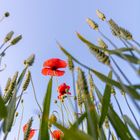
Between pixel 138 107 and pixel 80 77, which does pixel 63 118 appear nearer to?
pixel 80 77

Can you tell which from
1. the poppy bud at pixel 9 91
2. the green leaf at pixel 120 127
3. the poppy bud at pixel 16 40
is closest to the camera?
the green leaf at pixel 120 127

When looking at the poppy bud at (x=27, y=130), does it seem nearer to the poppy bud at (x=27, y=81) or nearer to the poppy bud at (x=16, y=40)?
the poppy bud at (x=27, y=81)

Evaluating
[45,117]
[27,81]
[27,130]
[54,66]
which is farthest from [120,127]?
[54,66]

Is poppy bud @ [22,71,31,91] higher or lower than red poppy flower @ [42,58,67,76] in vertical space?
lower

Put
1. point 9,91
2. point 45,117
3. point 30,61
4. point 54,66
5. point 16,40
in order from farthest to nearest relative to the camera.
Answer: point 54,66
point 16,40
point 30,61
point 9,91
point 45,117

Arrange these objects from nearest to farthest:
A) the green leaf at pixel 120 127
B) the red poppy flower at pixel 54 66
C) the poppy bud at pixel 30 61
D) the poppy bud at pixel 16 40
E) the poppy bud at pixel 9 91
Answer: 1. the green leaf at pixel 120 127
2. the poppy bud at pixel 9 91
3. the poppy bud at pixel 30 61
4. the poppy bud at pixel 16 40
5. the red poppy flower at pixel 54 66

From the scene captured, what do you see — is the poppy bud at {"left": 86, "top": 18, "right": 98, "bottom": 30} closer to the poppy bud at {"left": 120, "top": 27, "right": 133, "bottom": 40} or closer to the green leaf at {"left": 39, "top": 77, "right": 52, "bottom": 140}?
the poppy bud at {"left": 120, "top": 27, "right": 133, "bottom": 40}

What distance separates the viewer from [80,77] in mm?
628

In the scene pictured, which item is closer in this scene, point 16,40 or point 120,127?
point 120,127

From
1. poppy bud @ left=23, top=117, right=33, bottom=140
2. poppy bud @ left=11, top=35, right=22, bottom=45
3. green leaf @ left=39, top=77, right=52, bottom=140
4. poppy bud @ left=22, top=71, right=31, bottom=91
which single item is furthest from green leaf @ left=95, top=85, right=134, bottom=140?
poppy bud @ left=11, top=35, right=22, bottom=45

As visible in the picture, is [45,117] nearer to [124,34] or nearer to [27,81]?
[124,34]

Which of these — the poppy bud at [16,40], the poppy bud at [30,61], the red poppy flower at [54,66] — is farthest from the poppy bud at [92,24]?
the red poppy flower at [54,66]

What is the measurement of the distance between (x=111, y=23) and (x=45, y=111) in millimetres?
329

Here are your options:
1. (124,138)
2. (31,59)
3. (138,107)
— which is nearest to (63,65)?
(31,59)
